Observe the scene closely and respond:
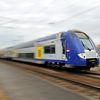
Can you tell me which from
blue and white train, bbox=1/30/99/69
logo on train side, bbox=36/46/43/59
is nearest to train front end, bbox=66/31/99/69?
blue and white train, bbox=1/30/99/69

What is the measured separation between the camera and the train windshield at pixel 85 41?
75.0 ft

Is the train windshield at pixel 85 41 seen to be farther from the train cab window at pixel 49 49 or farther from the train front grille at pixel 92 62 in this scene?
the train cab window at pixel 49 49

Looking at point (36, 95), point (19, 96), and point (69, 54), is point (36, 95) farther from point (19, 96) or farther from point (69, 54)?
point (69, 54)

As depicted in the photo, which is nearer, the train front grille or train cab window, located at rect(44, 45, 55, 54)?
the train front grille

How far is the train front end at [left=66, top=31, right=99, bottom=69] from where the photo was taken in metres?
21.9

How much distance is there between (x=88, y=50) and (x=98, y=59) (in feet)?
4.48

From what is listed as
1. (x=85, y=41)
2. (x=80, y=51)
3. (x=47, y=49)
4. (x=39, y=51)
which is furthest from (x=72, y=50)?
(x=39, y=51)

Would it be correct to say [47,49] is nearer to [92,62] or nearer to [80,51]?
[80,51]

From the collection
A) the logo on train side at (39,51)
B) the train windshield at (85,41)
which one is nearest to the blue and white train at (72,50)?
the train windshield at (85,41)

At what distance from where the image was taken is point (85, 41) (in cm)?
2344

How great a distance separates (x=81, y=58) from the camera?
859 inches

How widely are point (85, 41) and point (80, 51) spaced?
163 centimetres

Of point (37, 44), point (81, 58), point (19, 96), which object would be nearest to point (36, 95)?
point (19, 96)

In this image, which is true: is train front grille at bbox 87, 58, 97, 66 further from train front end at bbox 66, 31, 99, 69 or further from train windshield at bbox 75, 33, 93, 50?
train windshield at bbox 75, 33, 93, 50
